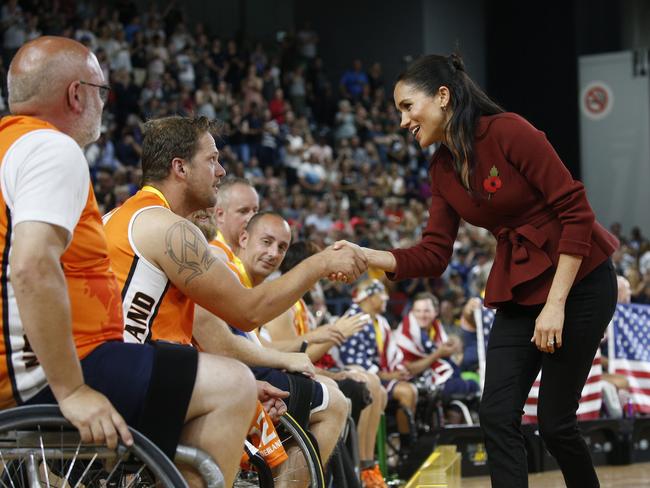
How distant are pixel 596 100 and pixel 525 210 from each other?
1875cm

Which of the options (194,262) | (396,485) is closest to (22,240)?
(194,262)

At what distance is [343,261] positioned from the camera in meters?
3.34

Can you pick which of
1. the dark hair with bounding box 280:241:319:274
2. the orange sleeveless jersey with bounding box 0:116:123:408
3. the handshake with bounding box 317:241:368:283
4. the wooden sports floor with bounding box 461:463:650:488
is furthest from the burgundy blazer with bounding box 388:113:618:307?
the wooden sports floor with bounding box 461:463:650:488

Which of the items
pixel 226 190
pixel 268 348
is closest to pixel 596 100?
pixel 226 190

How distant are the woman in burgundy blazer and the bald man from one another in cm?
114

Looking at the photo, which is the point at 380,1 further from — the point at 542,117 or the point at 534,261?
the point at 534,261

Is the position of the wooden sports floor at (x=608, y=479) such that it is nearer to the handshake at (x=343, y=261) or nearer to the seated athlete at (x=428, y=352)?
the seated athlete at (x=428, y=352)

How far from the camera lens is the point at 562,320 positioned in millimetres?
3344

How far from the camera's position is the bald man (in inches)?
88.7

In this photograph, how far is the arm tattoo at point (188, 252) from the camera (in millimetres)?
3004

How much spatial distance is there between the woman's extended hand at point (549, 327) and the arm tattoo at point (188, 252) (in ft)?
3.63

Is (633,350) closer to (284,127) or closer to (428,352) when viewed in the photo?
(428,352)

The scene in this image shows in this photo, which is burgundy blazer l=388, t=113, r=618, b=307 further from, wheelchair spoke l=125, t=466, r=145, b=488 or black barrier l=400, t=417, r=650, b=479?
black barrier l=400, t=417, r=650, b=479

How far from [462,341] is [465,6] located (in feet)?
46.9
